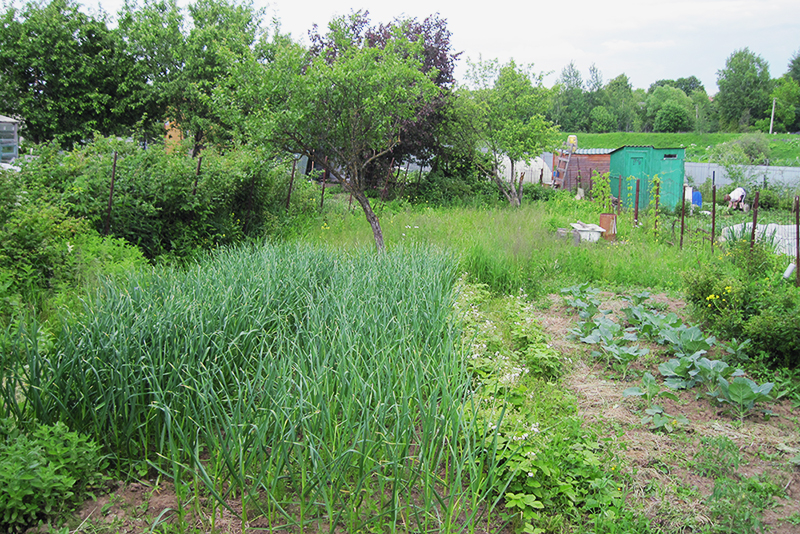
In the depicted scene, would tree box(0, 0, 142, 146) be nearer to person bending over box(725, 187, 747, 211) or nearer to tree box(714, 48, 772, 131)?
person bending over box(725, 187, 747, 211)

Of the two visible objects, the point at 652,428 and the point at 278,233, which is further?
the point at 278,233

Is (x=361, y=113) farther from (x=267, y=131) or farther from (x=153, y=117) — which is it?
(x=153, y=117)

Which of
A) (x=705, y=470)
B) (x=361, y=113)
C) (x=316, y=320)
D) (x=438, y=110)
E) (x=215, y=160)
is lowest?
(x=705, y=470)

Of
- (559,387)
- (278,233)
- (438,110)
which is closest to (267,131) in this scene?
(278,233)

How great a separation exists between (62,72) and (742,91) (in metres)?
62.5

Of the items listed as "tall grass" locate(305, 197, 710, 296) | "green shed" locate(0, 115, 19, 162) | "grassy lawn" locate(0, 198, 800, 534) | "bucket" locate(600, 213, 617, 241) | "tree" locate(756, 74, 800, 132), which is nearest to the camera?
"grassy lawn" locate(0, 198, 800, 534)

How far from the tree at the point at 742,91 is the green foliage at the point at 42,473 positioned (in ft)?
212

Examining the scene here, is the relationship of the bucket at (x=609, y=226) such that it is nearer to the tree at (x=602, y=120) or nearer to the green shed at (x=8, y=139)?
the green shed at (x=8, y=139)

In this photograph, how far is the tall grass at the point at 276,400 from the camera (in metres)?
2.16

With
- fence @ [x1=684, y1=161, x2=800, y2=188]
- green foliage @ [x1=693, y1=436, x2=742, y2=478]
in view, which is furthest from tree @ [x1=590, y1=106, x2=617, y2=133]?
green foliage @ [x1=693, y1=436, x2=742, y2=478]

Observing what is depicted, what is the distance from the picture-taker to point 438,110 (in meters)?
14.4

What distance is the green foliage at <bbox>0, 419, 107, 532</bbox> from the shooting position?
2.10 m

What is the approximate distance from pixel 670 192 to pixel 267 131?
12.7 meters

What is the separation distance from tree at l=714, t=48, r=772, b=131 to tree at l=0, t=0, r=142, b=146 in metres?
57.9
